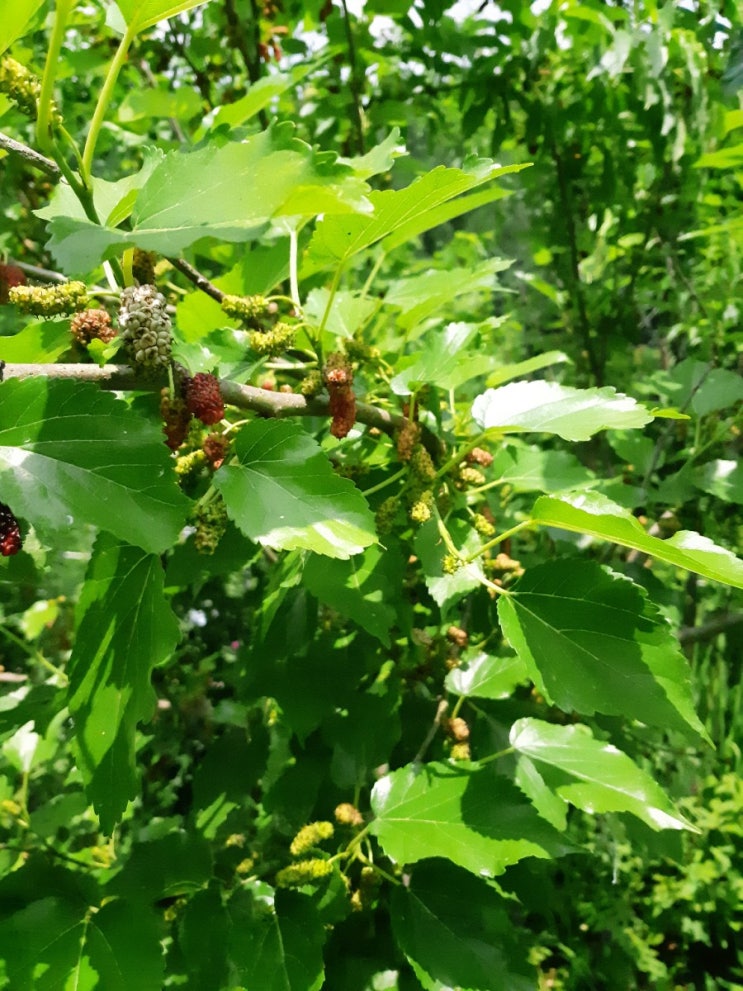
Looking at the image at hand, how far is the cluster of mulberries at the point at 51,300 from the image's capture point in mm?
378

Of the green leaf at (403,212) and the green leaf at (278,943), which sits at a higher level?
the green leaf at (403,212)

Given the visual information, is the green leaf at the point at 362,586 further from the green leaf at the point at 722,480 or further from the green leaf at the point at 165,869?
the green leaf at the point at 722,480

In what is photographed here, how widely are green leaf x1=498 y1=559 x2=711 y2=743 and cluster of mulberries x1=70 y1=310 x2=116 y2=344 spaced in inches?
12.4

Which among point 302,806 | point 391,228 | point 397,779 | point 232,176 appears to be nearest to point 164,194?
point 232,176

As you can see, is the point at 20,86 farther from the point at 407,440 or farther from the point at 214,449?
the point at 407,440

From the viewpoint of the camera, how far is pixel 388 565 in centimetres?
52

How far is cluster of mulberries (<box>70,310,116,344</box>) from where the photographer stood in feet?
1.30

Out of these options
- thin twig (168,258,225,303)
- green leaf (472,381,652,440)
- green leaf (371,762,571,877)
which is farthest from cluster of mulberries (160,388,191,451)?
green leaf (371,762,571,877)

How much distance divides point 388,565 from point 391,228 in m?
0.25

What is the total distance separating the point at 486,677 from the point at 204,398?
38 centimetres

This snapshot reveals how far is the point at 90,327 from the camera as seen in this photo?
395 mm

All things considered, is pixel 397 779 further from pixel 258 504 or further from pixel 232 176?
pixel 232 176

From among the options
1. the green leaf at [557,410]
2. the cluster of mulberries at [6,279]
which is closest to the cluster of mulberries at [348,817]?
the green leaf at [557,410]

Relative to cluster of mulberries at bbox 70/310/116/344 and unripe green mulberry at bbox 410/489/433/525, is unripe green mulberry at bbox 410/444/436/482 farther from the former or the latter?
cluster of mulberries at bbox 70/310/116/344
